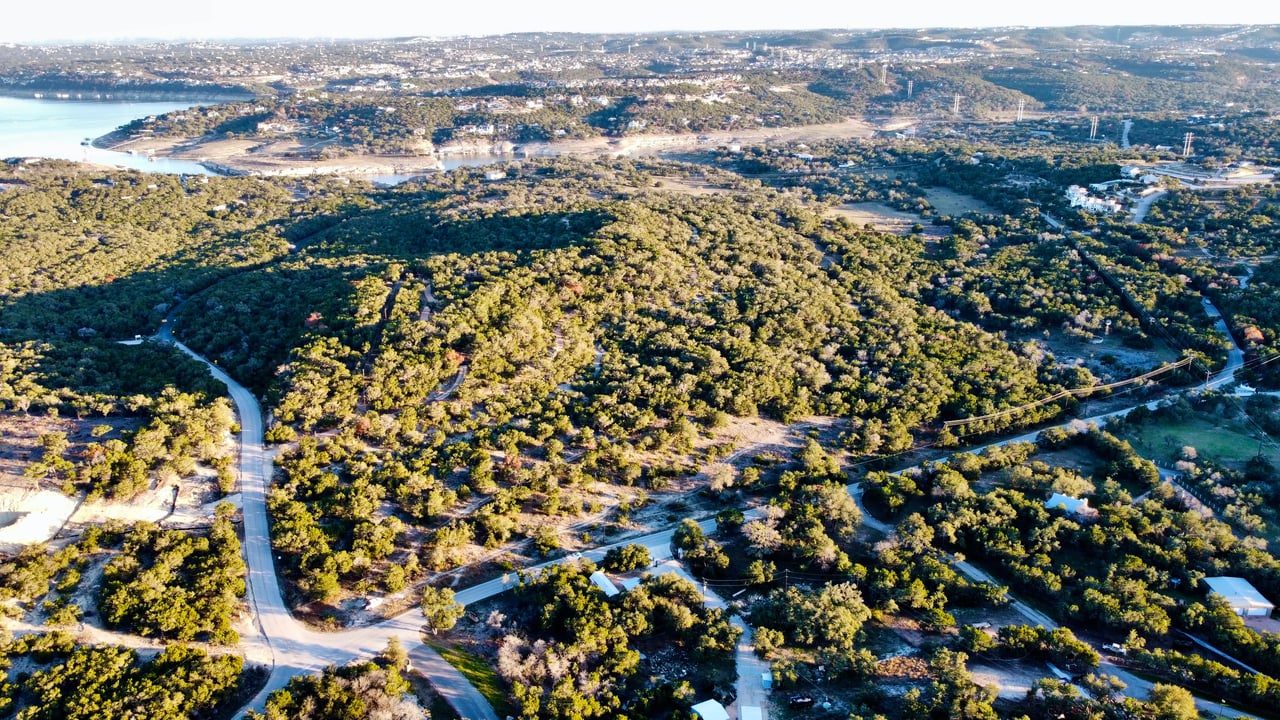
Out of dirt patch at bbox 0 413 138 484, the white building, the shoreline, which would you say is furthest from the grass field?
the shoreline

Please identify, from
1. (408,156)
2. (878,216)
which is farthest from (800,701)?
(408,156)

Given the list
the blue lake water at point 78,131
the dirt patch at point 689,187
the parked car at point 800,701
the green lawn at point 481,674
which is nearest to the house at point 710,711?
the parked car at point 800,701

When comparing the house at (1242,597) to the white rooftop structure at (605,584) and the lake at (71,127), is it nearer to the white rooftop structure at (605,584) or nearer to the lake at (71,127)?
the white rooftop structure at (605,584)

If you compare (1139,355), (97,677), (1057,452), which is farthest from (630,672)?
(1139,355)

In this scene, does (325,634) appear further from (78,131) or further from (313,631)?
(78,131)

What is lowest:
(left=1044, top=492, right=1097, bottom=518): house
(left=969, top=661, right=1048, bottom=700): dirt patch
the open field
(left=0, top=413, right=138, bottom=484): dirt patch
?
(left=969, top=661, right=1048, bottom=700): dirt patch

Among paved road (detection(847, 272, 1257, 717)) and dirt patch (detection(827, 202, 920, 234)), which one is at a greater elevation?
dirt patch (detection(827, 202, 920, 234))

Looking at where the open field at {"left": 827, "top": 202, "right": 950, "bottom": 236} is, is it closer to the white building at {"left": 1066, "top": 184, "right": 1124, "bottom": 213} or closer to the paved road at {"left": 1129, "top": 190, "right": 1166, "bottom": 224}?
the white building at {"left": 1066, "top": 184, "right": 1124, "bottom": 213}
